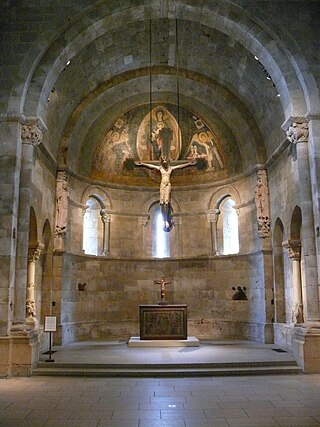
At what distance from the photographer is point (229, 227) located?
63.5 ft

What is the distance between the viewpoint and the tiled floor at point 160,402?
22.9 ft

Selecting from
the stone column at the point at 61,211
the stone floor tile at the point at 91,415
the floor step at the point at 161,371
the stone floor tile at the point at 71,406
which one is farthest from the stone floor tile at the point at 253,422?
the stone column at the point at 61,211

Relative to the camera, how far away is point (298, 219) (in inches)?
551

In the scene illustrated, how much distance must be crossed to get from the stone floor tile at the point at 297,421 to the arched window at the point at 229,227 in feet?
39.6

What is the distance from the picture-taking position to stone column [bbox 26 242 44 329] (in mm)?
12898

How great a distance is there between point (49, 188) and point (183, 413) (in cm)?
1015

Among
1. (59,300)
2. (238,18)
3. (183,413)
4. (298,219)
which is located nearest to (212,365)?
(183,413)

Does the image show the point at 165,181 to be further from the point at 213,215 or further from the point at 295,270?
the point at 295,270

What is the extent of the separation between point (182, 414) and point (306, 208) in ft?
22.0

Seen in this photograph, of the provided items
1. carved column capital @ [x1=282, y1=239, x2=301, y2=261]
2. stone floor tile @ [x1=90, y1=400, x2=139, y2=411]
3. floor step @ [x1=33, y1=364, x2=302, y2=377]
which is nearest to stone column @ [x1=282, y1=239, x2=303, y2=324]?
carved column capital @ [x1=282, y1=239, x2=301, y2=261]

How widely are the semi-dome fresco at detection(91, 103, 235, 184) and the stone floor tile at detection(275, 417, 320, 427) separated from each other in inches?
515

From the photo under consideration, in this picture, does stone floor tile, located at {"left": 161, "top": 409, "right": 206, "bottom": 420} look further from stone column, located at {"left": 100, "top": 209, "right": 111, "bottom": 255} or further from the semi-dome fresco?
the semi-dome fresco

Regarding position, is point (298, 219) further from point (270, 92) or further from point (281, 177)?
point (270, 92)

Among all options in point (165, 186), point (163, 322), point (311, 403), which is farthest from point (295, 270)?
point (311, 403)
